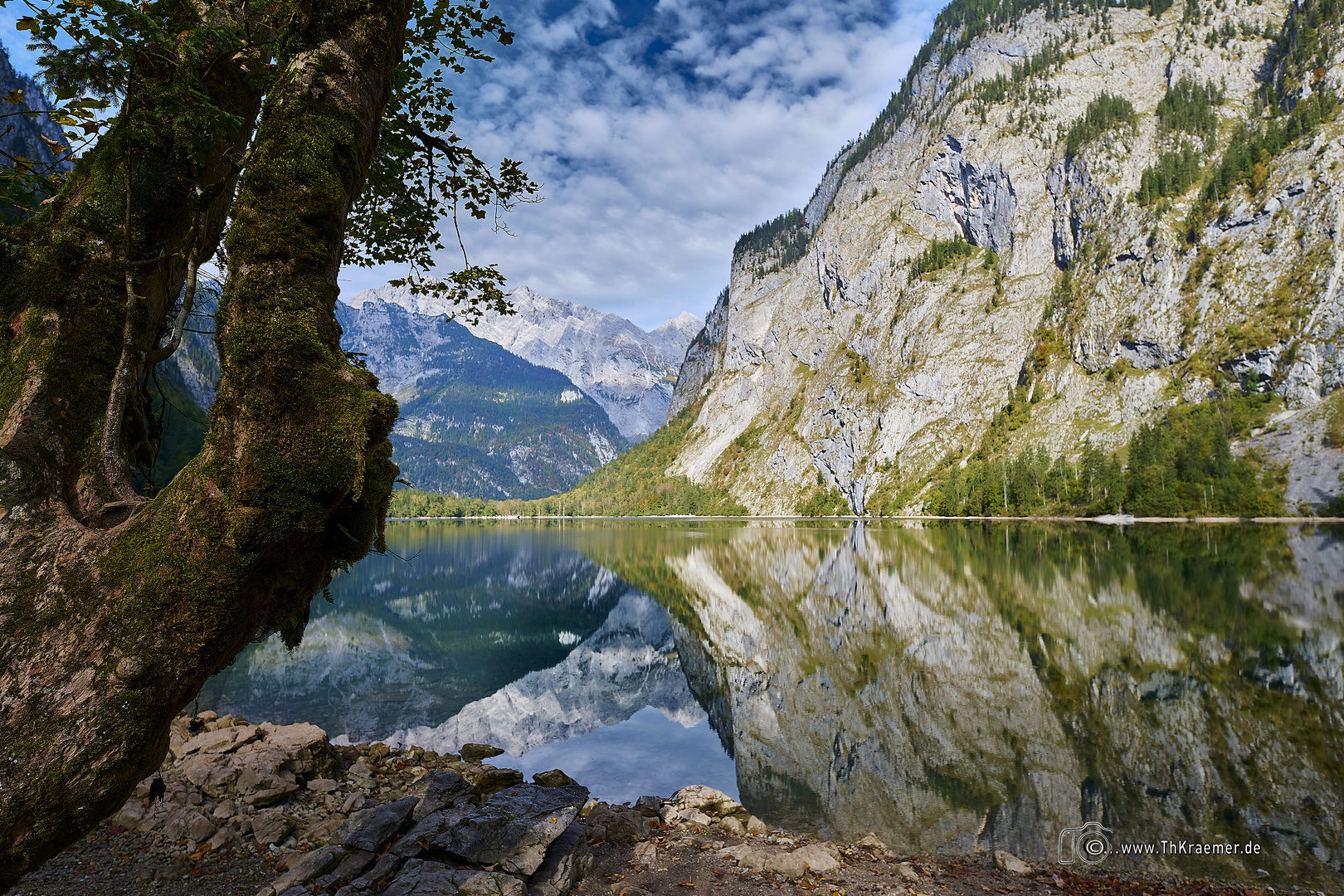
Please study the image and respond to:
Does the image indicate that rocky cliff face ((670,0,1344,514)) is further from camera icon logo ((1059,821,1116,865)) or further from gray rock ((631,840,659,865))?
gray rock ((631,840,659,865))

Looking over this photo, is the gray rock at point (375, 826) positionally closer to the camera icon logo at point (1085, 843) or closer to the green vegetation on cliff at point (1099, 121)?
the camera icon logo at point (1085, 843)

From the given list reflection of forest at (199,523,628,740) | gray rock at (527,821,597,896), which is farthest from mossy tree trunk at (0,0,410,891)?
reflection of forest at (199,523,628,740)

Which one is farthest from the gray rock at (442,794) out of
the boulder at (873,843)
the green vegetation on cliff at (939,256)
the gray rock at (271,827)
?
the green vegetation on cliff at (939,256)

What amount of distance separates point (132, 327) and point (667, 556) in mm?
63814

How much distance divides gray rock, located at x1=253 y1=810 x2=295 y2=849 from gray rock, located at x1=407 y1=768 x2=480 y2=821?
1.86 metres

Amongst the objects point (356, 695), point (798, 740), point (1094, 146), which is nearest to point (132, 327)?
point (798, 740)

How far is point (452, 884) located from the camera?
22.9ft

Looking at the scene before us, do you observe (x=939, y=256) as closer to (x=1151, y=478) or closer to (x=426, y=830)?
(x=1151, y=478)

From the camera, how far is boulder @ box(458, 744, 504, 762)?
51.3ft

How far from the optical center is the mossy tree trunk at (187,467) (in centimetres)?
333

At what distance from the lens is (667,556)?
220 ft

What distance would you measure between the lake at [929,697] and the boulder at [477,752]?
2.03 ft

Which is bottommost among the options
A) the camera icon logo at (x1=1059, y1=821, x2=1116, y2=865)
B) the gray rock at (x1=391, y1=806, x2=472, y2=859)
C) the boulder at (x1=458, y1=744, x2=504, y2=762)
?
the boulder at (x1=458, y1=744, x2=504, y2=762)

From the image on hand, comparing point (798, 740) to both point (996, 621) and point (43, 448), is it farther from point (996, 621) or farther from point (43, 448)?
point (43, 448)
